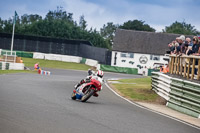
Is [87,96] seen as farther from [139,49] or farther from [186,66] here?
[139,49]

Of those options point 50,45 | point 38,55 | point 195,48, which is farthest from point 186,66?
point 50,45

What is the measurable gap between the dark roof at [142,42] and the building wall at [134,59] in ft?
2.42

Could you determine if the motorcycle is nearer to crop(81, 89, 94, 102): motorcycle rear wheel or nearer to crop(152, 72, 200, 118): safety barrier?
crop(81, 89, 94, 102): motorcycle rear wheel

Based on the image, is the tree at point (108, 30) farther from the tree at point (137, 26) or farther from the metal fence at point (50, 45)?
the metal fence at point (50, 45)

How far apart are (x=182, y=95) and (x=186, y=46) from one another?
144 inches

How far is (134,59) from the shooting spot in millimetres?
75750

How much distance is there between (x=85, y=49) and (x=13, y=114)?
6320cm

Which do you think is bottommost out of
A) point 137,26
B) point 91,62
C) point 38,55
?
point 91,62

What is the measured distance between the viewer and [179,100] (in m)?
15.7

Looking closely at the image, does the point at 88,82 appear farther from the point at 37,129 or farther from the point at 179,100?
the point at 37,129

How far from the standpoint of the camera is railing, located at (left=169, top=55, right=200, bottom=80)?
1591 cm

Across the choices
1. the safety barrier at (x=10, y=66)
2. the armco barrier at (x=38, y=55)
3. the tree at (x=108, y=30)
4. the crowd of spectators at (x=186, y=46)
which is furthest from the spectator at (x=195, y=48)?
the tree at (x=108, y=30)

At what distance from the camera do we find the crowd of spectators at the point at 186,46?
1646cm

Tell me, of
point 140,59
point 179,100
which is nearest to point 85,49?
point 140,59
